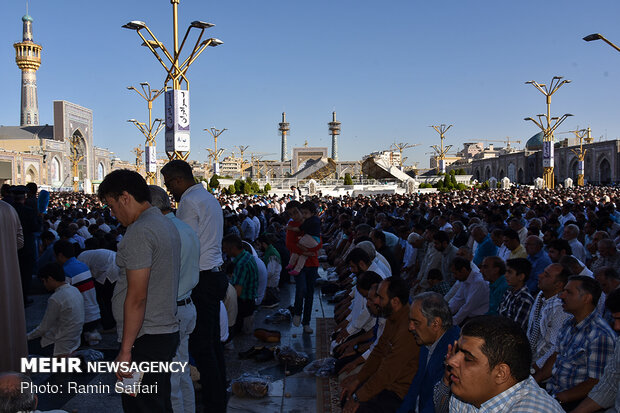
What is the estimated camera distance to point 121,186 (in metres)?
2.62

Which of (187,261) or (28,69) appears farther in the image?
(28,69)

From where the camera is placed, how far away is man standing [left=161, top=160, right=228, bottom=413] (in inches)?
142

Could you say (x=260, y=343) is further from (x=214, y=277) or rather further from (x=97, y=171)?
(x=97, y=171)

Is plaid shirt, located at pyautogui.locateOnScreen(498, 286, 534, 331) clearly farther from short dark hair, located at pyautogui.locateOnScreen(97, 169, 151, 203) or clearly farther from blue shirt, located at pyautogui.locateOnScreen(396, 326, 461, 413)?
short dark hair, located at pyautogui.locateOnScreen(97, 169, 151, 203)

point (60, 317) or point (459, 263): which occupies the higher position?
point (459, 263)

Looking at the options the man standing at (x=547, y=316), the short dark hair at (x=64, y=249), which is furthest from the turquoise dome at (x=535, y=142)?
the short dark hair at (x=64, y=249)

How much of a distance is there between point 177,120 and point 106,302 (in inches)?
236

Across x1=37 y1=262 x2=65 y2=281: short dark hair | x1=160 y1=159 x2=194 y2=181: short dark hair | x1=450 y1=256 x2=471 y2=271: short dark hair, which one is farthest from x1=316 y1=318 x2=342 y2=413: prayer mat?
x1=37 y1=262 x2=65 y2=281: short dark hair

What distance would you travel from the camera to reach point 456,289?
5.77 metres

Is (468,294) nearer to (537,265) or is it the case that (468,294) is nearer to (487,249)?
(537,265)

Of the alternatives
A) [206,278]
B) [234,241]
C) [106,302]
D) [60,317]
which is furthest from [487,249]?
[60,317]

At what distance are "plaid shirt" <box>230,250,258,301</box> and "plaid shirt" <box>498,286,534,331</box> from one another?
2.99 metres

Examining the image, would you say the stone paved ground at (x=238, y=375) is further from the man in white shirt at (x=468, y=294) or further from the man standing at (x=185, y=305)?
the man in white shirt at (x=468, y=294)

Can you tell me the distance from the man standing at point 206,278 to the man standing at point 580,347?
2.38 m
